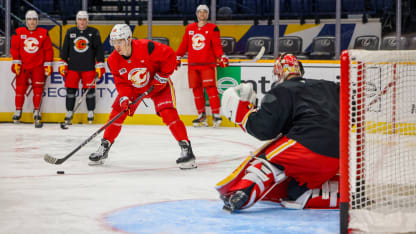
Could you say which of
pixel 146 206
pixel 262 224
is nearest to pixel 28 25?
pixel 146 206

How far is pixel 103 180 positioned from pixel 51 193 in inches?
19.2

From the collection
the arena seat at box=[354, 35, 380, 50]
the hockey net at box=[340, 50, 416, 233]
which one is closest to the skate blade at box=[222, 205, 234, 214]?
the hockey net at box=[340, 50, 416, 233]

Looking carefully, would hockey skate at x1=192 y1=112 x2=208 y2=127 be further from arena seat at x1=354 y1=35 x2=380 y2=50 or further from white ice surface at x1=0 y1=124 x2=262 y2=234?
arena seat at x1=354 y1=35 x2=380 y2=50

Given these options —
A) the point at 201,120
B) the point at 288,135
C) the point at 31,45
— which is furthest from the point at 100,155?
the point at 31,45

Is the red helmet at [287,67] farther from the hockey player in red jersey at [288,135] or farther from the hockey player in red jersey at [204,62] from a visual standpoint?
the hockey player in red jersey at [204,62]

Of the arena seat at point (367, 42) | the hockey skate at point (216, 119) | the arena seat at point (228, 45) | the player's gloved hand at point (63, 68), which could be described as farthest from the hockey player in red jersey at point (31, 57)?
the arena seat at point (367, 42)

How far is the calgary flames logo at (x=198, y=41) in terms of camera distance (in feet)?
23.5

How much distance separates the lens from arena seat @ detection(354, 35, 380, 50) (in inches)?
304

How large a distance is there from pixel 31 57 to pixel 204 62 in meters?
2.08

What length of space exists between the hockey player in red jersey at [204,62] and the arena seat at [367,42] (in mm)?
1887

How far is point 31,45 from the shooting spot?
7.32 metres

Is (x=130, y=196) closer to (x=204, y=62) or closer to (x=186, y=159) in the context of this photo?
(x=186, y=159)

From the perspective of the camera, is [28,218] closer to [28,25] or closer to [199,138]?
[199,138]

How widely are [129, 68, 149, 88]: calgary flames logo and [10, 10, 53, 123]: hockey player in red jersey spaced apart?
136 inches
